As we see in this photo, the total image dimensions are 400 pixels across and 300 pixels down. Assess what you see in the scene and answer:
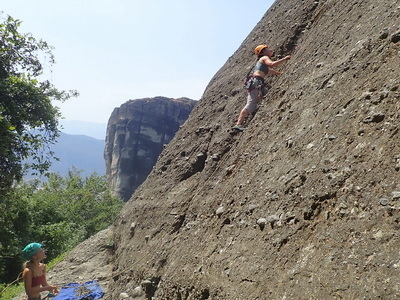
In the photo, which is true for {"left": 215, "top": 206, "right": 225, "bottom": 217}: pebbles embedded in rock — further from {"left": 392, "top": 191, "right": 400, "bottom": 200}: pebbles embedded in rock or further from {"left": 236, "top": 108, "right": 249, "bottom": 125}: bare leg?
{"left": 392, "top": 191, "right": 400, "bottom": 200}: pebbles embedded in rock

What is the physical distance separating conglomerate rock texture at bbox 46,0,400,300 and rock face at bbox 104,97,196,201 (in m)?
46.8

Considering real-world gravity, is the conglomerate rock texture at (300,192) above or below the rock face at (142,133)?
below

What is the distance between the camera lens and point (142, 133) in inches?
2235

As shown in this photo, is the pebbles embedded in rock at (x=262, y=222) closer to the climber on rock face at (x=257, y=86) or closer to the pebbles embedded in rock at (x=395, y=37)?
the pebbles embedded in rock at (x=395, y=37)

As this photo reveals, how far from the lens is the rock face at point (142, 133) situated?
54969mm

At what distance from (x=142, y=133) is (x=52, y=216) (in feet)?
116

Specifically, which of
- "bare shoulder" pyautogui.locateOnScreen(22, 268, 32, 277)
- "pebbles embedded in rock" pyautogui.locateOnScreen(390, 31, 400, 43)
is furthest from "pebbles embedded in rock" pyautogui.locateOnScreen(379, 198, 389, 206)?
"bare shoulder" pyautogui.locateOnScreen(22, 268, 32, 277)

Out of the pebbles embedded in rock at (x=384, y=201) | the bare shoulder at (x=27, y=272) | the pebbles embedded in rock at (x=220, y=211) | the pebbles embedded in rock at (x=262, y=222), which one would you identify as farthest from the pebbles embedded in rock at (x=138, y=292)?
the pebbles embedded in rock at (x=384, y=201)

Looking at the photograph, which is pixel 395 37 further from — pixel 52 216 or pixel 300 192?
pixel 52 216

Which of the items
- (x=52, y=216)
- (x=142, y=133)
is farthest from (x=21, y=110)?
(x=142, y=133)

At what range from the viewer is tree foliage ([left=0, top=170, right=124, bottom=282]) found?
1549 cm

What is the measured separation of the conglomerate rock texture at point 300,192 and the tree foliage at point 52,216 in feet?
27.5

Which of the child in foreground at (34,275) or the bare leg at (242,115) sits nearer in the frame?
the child in foreground at (34,275)

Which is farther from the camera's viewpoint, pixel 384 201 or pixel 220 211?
pixel 220 211
